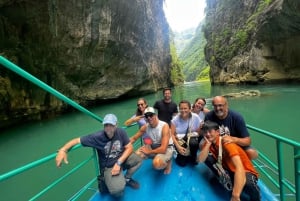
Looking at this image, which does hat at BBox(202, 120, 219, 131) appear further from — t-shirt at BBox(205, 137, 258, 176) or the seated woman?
the seated woman

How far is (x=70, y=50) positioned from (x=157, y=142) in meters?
16.3

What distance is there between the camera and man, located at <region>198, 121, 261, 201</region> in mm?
2830

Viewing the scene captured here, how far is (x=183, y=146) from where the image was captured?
4.41m

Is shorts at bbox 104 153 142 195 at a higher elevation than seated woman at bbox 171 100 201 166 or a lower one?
lower

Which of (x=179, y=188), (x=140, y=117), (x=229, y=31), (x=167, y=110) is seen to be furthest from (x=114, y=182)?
(x=229, y=31)

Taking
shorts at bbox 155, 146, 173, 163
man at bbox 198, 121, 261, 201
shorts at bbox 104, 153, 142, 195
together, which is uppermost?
man at bbox 198, 121, 261, 201

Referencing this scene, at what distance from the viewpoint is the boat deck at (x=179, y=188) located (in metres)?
3.42

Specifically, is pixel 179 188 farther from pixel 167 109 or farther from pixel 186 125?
pixel 167 109

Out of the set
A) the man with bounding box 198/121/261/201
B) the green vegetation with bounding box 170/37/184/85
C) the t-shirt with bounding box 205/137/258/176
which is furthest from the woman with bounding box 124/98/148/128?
the green vegetation with bounding box 170/37/184/85

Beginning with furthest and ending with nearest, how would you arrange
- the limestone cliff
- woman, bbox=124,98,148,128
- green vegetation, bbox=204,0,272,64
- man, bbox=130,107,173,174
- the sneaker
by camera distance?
green vegetation, bbox=204,0,272,64, the limestone cliff, woman, bbox=124,98,148,128, man, bbox=130,107,173,174, the sneaker

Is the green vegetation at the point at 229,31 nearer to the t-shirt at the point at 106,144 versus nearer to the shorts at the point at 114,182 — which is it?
the t-shirt at the point at 106,144

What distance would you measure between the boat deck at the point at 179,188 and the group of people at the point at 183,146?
0.50 ft

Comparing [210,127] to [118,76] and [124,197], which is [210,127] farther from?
[118,76]

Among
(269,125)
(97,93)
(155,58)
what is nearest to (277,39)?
(155,58)
